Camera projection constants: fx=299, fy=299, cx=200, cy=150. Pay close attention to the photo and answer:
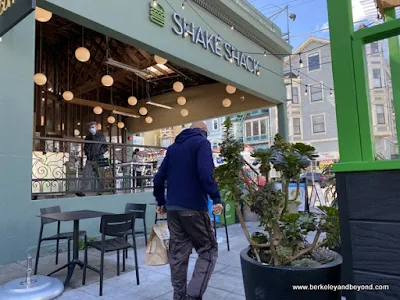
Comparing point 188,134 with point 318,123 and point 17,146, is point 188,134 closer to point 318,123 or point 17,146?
point 17,146

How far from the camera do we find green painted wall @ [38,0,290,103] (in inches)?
189

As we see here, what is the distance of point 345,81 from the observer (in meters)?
1.50

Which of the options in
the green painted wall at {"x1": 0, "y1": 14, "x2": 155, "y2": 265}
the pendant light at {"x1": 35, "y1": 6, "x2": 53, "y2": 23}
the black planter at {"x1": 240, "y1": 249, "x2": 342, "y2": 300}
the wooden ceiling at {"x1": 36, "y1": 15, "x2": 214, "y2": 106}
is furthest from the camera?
the wooden ceiling at {"x1": 36, "y1": 15, "x2": 214, "y2": 106}

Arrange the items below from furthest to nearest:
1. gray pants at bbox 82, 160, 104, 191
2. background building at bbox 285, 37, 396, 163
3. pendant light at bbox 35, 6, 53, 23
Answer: background building at bbox 285, 37, 396, 163, gray pants at bbox 82, 160, 104, 191, pendant light at bbox 35, 6, 53, 23

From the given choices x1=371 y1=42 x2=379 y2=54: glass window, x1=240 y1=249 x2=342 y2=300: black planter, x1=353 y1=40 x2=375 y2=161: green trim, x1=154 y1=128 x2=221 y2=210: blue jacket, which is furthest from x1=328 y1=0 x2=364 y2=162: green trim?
x1=154 y1=128 x2=221 y2=210: blue jacket

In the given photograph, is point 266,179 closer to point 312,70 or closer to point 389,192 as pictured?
point 389,192

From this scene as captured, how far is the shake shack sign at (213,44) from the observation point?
646 cm

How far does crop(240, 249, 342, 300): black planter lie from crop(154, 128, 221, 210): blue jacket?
79 cm

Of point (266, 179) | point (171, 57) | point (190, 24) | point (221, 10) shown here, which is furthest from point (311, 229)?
point (221, 10)

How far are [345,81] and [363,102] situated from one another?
14 cm

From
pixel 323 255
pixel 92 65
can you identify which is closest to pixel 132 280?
pixel 323 255

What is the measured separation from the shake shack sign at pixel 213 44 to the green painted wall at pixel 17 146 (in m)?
2.96

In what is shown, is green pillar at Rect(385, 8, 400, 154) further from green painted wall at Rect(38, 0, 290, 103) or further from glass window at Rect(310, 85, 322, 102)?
glass window at Rect(310, 85, 322, 102)

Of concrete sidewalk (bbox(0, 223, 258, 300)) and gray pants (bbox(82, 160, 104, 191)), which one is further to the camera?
gray pants (bbox(82, 160, 104, 191))
